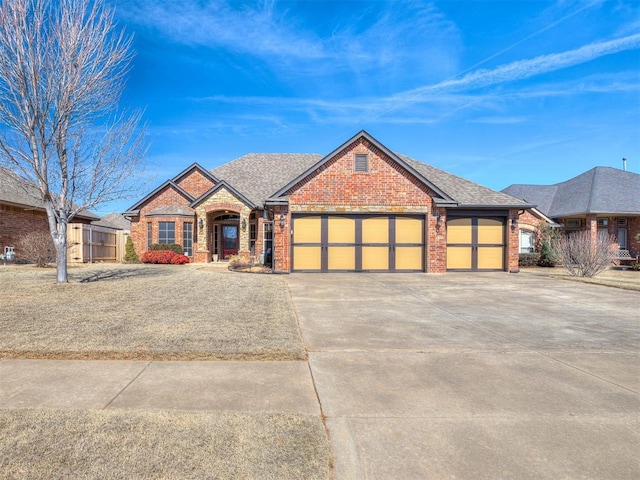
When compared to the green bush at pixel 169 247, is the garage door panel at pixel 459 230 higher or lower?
higher

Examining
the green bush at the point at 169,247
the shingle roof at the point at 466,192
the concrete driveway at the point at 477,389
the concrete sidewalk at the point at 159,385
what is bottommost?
the concrete driveway at the point at 477,389

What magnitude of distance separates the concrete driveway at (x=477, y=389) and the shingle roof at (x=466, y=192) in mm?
9107

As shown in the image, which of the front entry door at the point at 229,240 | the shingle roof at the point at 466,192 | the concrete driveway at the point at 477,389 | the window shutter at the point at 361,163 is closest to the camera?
the concrete driveway at the point at 477,389

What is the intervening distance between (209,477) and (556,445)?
8.70 ft

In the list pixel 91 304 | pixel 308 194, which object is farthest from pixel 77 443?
pixel 308 194

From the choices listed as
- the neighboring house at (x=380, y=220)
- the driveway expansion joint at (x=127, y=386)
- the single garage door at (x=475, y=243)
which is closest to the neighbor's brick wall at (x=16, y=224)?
the neighboring house at (x=380, y=220)

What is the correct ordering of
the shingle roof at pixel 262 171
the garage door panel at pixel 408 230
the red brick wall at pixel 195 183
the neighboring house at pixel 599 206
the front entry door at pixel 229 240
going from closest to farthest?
the garage door panel at pixel 408 230 → the neighboring house at pixel 599 206 → the shingle roof at pixel 262 171 → the red brick wall at pixel 195 183 → the front entry door at pixel 229 240

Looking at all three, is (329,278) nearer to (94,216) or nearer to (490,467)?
(490,467)

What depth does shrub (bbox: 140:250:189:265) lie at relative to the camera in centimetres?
2078

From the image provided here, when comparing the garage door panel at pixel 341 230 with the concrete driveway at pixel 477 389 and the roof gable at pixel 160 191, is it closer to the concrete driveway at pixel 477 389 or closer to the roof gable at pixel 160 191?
the concrete driveway at pixel 477 389

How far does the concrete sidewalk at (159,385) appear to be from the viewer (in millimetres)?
3473

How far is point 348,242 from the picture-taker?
1636 cm

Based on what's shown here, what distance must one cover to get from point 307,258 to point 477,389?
41.4 feet

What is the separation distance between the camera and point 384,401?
3.63 m
